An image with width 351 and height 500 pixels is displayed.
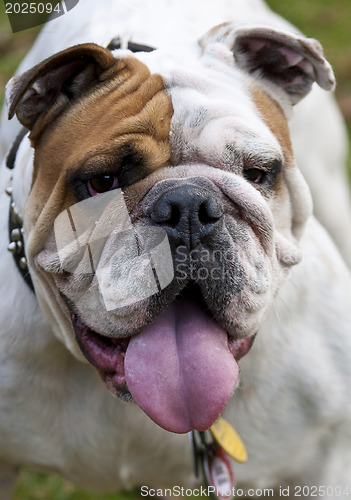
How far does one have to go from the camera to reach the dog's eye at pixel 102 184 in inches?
89.8

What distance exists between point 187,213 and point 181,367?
16.6 inches

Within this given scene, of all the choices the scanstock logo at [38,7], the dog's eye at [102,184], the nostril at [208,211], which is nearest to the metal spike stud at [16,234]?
the dog's eye at [102,184]

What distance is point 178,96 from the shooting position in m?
2.39

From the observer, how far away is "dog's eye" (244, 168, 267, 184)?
2.41 meters

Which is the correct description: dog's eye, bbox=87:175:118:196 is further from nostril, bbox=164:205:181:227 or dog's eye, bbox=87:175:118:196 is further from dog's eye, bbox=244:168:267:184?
dog's eye, bbox=244:168:267:184

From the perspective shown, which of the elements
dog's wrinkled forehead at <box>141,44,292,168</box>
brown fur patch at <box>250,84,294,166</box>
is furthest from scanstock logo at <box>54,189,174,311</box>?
brown fur patch at <box>250,84,294,166</box>

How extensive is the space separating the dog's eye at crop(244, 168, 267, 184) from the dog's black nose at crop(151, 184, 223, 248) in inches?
10.6

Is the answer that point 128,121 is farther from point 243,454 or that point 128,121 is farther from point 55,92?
point 243,454

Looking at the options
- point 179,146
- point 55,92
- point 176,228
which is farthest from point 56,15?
point 176,228

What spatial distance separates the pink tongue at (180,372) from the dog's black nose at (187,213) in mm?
263

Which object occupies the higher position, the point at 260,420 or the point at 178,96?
the point at 178,96

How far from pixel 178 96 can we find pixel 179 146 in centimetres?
16

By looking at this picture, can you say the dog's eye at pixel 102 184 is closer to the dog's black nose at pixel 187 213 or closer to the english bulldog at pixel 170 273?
the english bulldog at pixel 170 273

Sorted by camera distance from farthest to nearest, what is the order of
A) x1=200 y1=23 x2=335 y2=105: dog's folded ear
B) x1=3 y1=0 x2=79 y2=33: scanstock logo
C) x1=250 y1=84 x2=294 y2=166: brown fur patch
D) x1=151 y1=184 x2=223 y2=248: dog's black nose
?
1. x1=3 y1=0 x2=79 y2=33: scanstock logo
2. x1=200 y1=23 x2=335 y2=105: dog's folded ear
3. x1=250 y1=84 x2=294 y2=166: brown fur patch
4. x1=151 y1=184 x2=223 y2=248: dog's black nose
